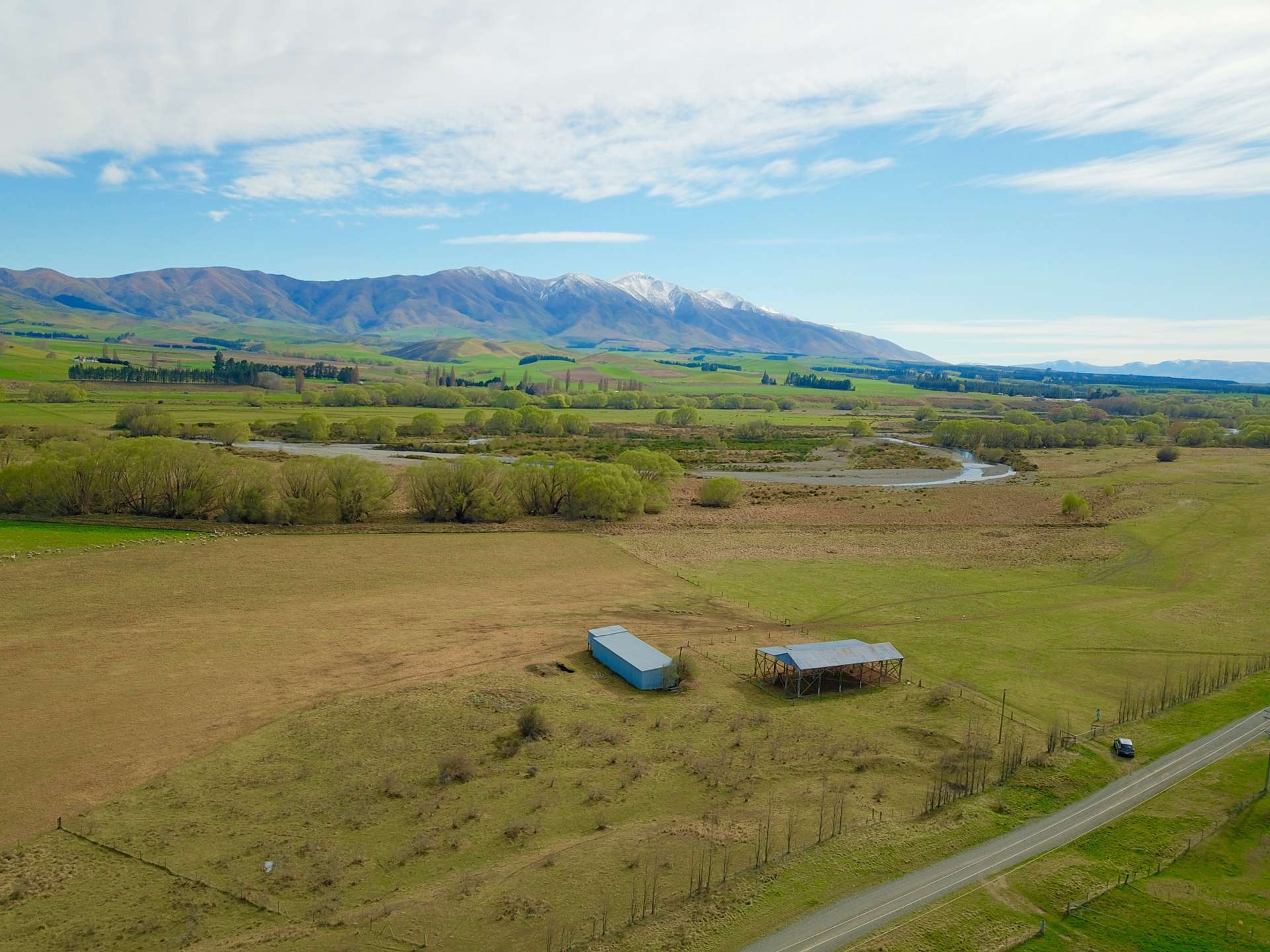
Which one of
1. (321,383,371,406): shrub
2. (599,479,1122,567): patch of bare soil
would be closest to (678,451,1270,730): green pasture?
(599,479,1122,567): patch of bare soil

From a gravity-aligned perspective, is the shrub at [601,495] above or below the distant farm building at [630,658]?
above

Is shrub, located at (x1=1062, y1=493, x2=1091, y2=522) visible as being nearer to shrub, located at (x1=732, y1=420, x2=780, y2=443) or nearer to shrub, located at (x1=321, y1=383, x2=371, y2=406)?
shrub, located at (x1=732, y1=420, x2=780, y2=443)

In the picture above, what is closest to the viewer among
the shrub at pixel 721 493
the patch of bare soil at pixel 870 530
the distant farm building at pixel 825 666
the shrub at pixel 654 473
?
the distant farm building at pixel 825 666

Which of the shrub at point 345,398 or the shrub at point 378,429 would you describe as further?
the shrub at point 345,398

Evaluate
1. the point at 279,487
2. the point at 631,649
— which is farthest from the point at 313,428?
the point at 631,649

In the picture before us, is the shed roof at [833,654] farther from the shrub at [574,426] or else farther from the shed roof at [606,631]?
the shrub at [574,426]

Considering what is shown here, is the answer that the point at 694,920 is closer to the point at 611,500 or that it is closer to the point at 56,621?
the point at 56,621

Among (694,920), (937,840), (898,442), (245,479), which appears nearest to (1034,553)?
(937,840)

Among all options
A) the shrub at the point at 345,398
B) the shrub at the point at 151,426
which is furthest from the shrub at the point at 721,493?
the shrub at the point at 345,398
